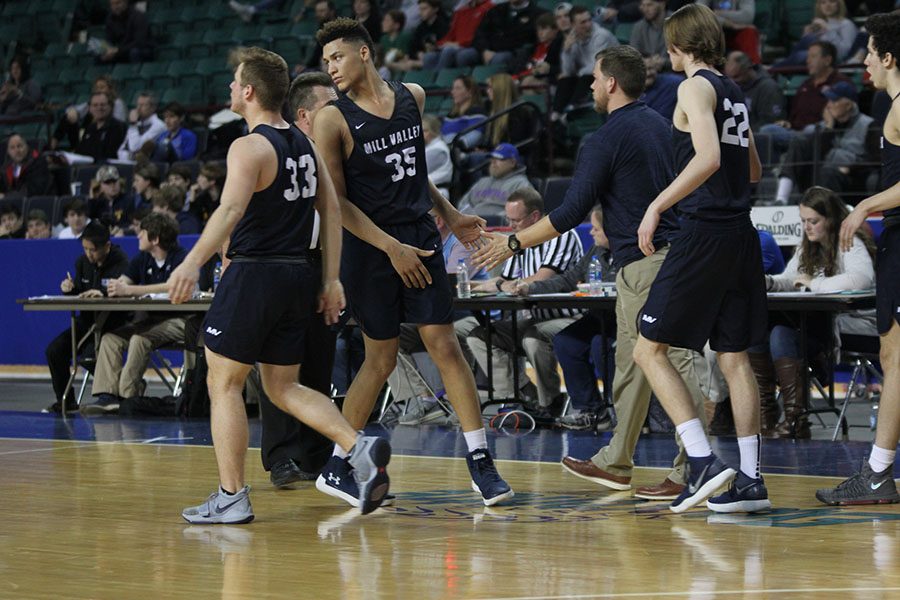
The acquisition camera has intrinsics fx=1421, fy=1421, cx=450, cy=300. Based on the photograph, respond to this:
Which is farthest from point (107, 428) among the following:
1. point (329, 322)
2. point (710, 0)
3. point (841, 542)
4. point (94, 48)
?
point (94, 48)

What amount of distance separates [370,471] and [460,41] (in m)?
11.3

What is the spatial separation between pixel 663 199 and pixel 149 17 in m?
16.0

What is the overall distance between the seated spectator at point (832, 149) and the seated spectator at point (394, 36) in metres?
6.08

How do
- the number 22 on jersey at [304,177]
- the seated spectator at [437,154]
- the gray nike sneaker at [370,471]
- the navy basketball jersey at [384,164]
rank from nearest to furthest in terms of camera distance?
the gray nike sneaker at [370,471] < the number 22 on jersey at [304,177] < the navy basketball jersey at [384,164] < the seated spectator at [437,154]

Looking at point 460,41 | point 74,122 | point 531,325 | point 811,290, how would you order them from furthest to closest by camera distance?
point 74,122
point 460,41
point 531,325
point 811,290

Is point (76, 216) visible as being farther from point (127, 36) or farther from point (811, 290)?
point (811, 290)

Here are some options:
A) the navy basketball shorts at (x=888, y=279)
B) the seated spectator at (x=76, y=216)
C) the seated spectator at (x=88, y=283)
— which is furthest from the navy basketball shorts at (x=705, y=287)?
the seated spectator at (x=76, y=216)

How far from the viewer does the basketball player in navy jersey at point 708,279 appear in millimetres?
5242

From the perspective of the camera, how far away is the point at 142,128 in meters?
16.2

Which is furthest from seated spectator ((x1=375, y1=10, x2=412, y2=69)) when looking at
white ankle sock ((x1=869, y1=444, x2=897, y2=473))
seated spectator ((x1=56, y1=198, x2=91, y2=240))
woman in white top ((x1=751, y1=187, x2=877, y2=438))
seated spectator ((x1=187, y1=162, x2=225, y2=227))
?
white ankle sock ((x1=869, y1=444, x2=897, y2=473))

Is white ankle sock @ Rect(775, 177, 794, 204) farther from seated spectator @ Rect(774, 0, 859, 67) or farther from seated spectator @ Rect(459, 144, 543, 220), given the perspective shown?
seated spectator @ Rect(774, 0, 859, 67)

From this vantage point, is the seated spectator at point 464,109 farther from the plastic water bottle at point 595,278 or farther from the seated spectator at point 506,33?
the plastic water bottle at point 595,278

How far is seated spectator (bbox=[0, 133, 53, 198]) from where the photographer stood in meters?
16.0

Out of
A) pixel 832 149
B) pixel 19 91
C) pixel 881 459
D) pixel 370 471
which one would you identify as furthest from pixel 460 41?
pixel 370 471
